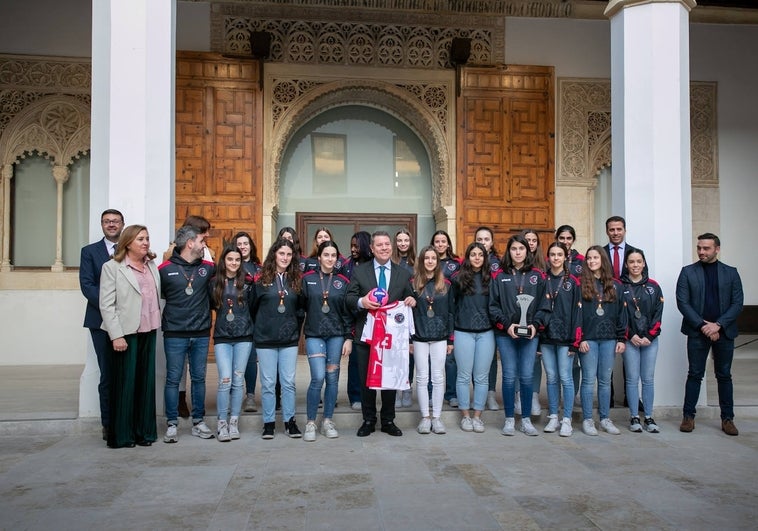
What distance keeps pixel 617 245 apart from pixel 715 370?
1.29 metres

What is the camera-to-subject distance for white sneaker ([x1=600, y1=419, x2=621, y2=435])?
498cm

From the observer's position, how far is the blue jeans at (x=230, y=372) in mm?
4770

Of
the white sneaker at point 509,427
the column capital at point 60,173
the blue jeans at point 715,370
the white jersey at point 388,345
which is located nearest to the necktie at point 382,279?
the white jersey at point 388,345

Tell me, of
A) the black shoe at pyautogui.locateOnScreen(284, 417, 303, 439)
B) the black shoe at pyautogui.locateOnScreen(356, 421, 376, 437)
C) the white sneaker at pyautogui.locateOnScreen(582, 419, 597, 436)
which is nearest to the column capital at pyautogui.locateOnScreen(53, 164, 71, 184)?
the black shoe at pyautogui.locateOnScreen(284, 417, 303, 439)

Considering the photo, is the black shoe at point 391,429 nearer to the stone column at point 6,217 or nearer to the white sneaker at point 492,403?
the white sneaker at point 492,403

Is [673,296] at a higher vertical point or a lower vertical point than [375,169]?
lower

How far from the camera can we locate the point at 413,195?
992 centimetres

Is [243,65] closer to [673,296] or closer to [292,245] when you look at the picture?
[292,245]

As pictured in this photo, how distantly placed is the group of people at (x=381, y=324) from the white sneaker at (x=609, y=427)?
0.02 metres

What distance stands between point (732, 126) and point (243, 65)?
297 inches

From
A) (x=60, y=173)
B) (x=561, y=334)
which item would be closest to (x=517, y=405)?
(x=561, y=334)

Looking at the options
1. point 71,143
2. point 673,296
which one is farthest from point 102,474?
point 71,143

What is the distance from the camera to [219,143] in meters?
9.02

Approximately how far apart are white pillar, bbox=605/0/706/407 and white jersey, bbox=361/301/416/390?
2.40 meters
